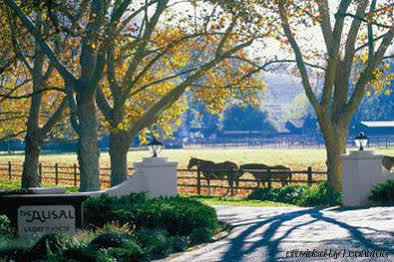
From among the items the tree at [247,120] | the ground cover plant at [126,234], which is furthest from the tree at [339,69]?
the tree at [247,120]

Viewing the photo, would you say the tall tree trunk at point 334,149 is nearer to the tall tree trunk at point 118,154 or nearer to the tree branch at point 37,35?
the tall tree trunk at point 118,154

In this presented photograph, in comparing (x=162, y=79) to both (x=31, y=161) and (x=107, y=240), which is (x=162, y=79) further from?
(x=107, y=240)

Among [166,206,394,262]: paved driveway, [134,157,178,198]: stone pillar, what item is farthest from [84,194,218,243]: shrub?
[134,157,178,198]: stone pillar

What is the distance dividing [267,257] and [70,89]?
1171cm

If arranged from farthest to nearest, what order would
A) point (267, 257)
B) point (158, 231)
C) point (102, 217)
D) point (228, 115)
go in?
point (228, 115)
point (102, 217)
point (158, 231)
point (267, 257)

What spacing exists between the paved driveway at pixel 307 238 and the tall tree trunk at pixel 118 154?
275 inches

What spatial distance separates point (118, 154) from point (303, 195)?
6571 mm

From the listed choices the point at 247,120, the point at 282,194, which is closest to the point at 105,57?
the point at 282,194

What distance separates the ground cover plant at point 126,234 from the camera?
37.8 feet

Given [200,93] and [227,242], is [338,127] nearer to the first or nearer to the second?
[200,93]

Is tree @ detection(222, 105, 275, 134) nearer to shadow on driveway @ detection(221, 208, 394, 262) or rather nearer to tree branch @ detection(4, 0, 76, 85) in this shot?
tree branch @ detection(4, 0, 76, 85)

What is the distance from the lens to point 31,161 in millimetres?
29750

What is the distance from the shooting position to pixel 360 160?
20.8 meters

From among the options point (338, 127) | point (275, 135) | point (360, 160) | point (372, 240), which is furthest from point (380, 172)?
point (275, 135)
